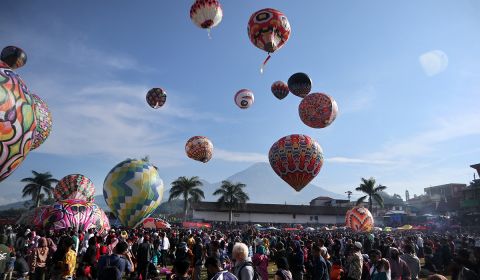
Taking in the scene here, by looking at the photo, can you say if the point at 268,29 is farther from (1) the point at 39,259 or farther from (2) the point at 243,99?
(1) the point at 39,259

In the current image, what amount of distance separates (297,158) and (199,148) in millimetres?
14495

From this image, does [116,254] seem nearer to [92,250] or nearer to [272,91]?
[92,250]

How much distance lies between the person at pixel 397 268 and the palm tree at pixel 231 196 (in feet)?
167

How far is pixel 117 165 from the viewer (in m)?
22.5

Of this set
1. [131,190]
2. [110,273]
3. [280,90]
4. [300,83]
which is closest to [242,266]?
[110,273]

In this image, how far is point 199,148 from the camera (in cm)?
3788

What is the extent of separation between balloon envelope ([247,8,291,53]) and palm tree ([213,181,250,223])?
40305 mm

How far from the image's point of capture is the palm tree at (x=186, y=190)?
59.8 metres

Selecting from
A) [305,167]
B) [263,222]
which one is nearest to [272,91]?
[305,167]

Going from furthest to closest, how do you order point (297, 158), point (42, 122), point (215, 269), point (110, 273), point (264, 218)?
point (264, 218)
point (297, 158)
point (42, 122)
point (110, 273)
point (215, 269)

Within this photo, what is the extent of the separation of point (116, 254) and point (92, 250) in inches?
146

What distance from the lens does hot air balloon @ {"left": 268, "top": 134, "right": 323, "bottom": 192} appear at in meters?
26.5

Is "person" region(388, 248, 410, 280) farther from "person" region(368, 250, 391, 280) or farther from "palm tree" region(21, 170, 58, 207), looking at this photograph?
"palm tree" region(21, 170, 58, 207)

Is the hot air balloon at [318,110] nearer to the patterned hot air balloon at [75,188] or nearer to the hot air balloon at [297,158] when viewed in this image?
the hot air balloon at [297,158]
